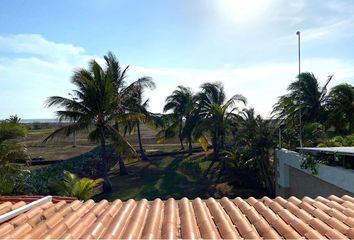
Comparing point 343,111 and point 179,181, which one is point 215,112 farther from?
point 343,111

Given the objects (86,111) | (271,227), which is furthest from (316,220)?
(86,111)

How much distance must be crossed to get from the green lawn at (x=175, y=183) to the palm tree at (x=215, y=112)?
6.83 ft

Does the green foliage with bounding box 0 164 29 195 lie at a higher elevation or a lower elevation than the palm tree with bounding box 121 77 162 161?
lower

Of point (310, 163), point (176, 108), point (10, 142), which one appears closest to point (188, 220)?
point (310, 163)

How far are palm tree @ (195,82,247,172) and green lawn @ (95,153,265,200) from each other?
2.08 m

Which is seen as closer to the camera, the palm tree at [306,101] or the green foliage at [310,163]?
the green foliage at [310,163]

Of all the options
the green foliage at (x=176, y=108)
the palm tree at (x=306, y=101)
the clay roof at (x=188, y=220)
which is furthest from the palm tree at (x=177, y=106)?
the clay roof at (x=188, y=220)

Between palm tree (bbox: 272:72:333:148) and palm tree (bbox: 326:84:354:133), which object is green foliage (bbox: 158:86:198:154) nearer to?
palm tree (bbox: 272:72:333:148)

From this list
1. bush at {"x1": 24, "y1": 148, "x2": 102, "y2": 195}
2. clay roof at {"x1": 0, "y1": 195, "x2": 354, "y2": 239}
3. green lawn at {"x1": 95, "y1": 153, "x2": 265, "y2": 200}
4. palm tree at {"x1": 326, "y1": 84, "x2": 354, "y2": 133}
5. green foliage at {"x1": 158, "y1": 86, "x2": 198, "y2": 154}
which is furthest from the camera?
green foliage at {"x1": 158, "y1": 86, "x2": 198, "y2": 154}

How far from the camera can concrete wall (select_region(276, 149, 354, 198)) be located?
10.3 meters

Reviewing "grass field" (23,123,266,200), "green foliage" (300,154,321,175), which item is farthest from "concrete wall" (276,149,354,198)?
"grass field" (23,123,266,200)

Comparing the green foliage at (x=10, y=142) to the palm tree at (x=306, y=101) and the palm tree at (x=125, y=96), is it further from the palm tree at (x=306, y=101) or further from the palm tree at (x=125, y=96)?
the palm tree at (x=306, y=101)

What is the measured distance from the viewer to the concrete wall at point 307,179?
1028cm

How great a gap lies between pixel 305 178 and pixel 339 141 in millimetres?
2969
